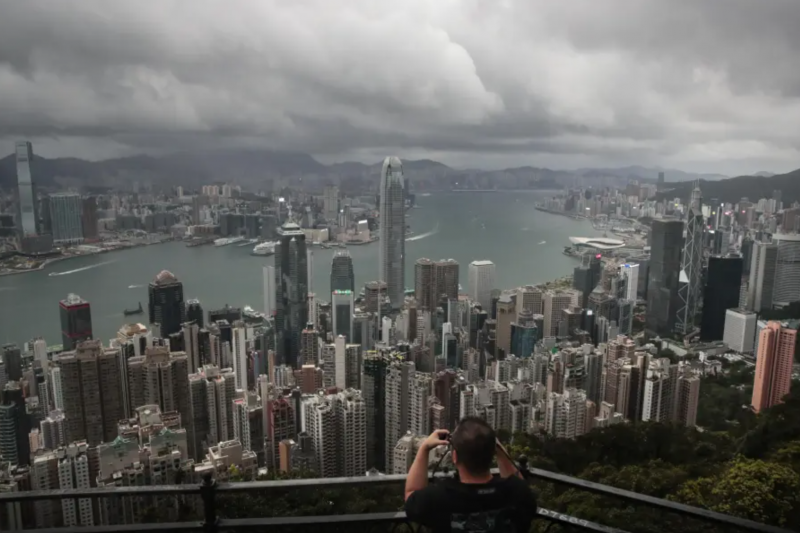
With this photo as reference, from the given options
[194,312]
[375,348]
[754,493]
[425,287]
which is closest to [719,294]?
[425,287]

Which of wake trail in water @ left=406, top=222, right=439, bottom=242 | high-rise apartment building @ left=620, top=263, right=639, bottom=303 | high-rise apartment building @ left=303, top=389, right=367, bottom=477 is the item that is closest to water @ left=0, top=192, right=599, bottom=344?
wake trail in water @ left=406, top=222, right=439, bottom=242

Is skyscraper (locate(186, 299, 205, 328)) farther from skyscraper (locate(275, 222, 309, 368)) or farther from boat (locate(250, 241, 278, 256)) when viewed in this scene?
skyscraper (locate(275, 222, 309, 368))

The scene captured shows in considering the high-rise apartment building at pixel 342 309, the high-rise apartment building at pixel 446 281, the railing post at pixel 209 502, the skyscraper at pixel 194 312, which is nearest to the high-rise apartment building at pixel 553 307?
the high-rise apartment building at pixel 446 281

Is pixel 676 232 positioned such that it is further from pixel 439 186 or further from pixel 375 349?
pixel 375 349

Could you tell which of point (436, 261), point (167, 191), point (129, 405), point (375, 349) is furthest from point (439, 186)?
point (129, 405)

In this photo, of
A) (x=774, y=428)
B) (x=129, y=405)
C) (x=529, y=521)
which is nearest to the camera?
(x=529, y=521)

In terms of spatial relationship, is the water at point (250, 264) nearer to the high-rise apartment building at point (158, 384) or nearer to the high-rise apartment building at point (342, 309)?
the high-rise apartment building at point (342, 309)

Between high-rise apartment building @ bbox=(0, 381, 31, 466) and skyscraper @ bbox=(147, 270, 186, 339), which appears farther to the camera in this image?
skyscraper @ bbox=(147, 270, 186, 339)
